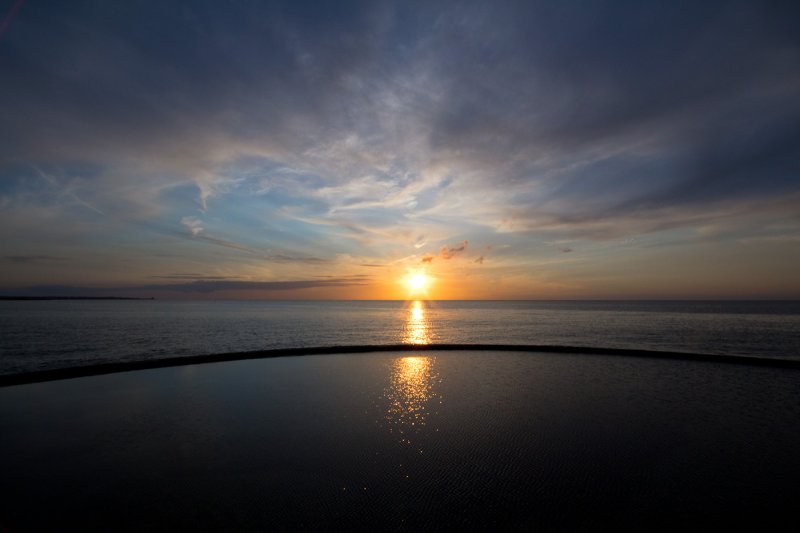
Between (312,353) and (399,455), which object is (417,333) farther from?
(399,455)

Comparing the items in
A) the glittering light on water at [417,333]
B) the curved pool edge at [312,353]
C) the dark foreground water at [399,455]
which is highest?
the curved pool edge at [312,353]

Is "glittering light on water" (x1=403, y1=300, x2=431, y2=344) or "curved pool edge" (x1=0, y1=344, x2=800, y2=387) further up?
"curved pool edge" (x1=0, y1=344, x2=800, y2=387)

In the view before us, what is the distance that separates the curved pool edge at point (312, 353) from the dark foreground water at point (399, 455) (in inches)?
72.1

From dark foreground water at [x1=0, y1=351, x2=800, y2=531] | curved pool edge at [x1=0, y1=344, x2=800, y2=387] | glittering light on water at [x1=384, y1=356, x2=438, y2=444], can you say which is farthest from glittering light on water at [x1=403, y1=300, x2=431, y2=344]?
dark foreground water at [x1=0, y1=351, x2=800, y2=531]

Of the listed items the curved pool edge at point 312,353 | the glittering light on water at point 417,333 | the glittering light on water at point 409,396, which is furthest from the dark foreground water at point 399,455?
the glittering light on water at point 417,333

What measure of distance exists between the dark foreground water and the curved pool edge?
1831 mm

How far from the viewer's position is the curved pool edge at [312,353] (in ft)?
68.9

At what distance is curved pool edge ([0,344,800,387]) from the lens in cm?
2102

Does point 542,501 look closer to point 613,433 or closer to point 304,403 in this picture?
point 613,433

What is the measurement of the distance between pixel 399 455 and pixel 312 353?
21.6m

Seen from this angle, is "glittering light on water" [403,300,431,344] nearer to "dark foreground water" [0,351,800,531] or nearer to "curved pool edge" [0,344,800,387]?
"curved pool edge" [0,344,800,387]

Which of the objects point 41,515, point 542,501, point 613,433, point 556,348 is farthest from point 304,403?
point 556,348

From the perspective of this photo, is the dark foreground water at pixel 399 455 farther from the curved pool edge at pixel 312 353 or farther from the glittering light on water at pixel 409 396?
the curved pool edge at pixel 312 353

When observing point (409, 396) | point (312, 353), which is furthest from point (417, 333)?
point (409, 396)
